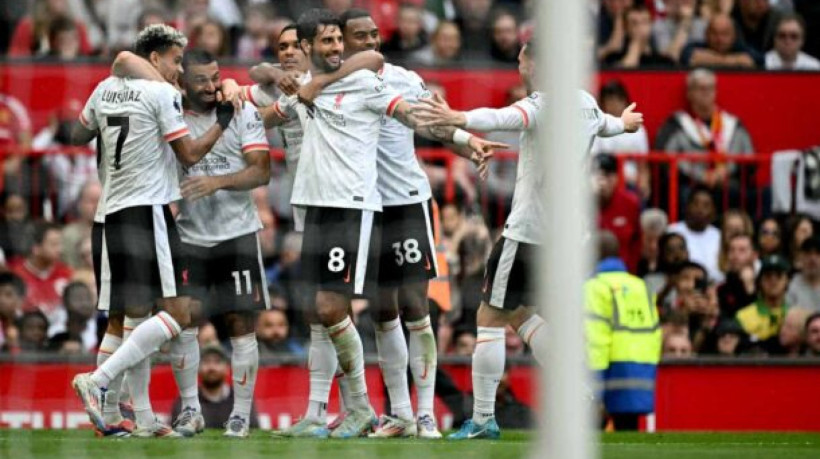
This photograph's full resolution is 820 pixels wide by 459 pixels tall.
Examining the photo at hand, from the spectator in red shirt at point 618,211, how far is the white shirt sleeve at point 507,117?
311 cm

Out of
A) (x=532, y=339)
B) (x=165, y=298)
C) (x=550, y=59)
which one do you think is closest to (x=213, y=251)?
(x=165, y=298)

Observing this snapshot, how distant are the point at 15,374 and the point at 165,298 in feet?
9.23

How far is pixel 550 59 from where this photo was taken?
18.9 ft

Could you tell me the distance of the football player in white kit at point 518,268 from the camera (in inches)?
397

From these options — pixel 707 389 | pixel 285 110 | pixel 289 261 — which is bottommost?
pixel 707 389

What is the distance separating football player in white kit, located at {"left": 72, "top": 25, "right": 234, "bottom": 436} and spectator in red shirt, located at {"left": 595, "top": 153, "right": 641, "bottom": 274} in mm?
3699

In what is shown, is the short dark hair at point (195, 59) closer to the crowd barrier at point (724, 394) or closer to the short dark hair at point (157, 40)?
the short dark hair at point (157, 40)

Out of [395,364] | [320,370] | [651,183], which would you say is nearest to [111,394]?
[320,370]

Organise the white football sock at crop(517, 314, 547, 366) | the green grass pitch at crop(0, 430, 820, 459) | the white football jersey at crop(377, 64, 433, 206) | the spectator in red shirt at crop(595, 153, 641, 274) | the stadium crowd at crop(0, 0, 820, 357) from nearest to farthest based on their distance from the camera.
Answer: the green grass pitch at crop(0, 430, 820, 459)
the white football sock at crop(517, 314, 547, 366)
the white football jersey at crop(377, 64, 433, 206)
the stadium crowd at crop(0, 0, 820, 357)
the spectator in red shirt at crop(595, 153, 641, 274)

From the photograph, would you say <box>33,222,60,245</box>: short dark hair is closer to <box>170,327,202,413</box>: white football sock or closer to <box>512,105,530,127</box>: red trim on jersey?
<box>170,327,202,413</box>: white football sock

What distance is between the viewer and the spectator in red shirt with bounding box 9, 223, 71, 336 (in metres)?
12.4

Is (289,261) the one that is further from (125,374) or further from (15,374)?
(125,374)

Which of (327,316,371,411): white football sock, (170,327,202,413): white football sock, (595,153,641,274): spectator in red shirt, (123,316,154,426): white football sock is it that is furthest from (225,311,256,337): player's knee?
(595,153,641,274): spectator in red shirt

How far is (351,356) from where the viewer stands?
9.94 metres
